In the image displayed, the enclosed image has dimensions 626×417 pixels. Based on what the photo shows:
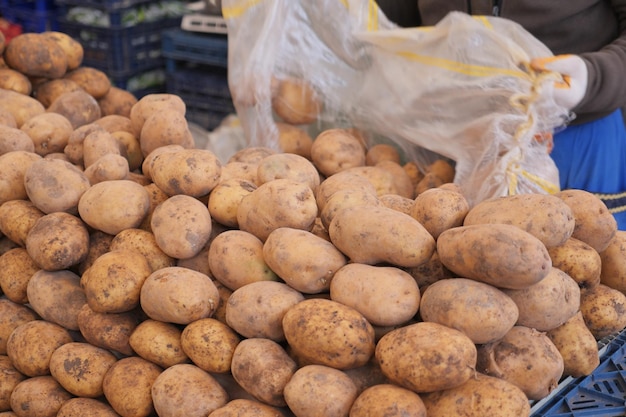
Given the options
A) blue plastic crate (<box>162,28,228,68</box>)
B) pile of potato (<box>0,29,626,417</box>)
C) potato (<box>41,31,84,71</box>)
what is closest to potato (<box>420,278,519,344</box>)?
pile of potato (<box>0,29,626,417</box>)

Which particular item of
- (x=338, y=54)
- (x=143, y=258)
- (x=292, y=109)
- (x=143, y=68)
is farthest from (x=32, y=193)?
(x=143, y=68)

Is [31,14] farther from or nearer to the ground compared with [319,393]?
nearer to the ground

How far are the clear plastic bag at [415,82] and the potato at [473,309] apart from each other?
63cm

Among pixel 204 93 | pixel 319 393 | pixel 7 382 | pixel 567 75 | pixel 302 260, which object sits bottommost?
pixel 204 93

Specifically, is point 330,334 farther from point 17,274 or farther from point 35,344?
point 17,274

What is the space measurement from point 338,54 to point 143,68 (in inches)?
69.1

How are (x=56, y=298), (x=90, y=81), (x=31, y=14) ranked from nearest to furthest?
1. (x=56, y=298)
2. (x=90, y=81)
3. (x=31, y=14)

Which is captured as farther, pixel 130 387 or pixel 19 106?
pixel 19 106

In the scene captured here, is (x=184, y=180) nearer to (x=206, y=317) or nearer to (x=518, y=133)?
(x=206, y=317)

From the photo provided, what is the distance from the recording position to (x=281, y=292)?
1.19m

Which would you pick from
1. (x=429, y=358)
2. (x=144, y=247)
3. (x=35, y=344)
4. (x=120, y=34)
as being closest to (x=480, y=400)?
(x=429, y=358)

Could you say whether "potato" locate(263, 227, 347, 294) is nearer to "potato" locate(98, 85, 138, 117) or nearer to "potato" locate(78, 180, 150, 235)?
"potato" locate(78, 180, 150, 235)

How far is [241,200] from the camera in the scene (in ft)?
4.53

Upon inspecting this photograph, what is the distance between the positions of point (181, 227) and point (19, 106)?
2.69ft
